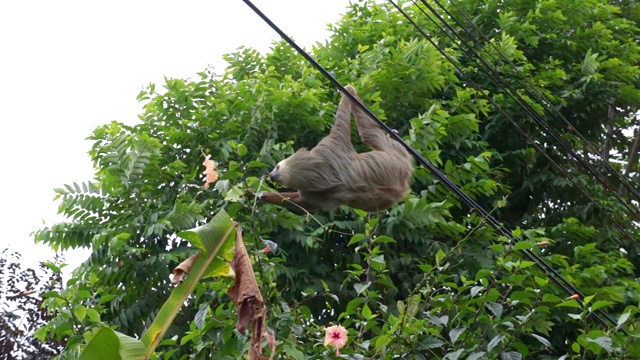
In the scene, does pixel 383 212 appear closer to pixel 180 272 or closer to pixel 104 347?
pixel 180 272

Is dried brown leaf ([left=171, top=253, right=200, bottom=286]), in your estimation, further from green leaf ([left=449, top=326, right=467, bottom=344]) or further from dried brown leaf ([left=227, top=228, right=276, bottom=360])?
green leaf ([left=449, top=326, right=467, bottom=344])

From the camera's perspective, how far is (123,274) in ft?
29.7

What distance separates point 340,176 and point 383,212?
267 cm

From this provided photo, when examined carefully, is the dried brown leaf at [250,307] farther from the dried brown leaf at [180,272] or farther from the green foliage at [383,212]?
the green foliage at [383,212]

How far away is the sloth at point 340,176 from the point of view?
6.95 meters

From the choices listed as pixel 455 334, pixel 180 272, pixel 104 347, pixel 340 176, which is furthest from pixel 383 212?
pixel 104 347

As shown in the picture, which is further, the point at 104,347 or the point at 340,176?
the point at 340,176

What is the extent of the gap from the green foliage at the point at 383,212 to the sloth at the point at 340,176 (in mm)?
356

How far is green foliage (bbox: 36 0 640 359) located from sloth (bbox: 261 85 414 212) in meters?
0.36

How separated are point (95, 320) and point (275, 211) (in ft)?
10.3

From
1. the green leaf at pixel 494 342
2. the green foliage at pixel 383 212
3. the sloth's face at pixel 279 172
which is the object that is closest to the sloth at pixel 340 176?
the sloth's face at pixel 279 172

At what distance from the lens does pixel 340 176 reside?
22.8 feet

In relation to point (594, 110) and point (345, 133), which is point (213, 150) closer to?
point (345, 133)

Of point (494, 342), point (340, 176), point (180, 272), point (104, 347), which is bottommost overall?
point (104, 347)
